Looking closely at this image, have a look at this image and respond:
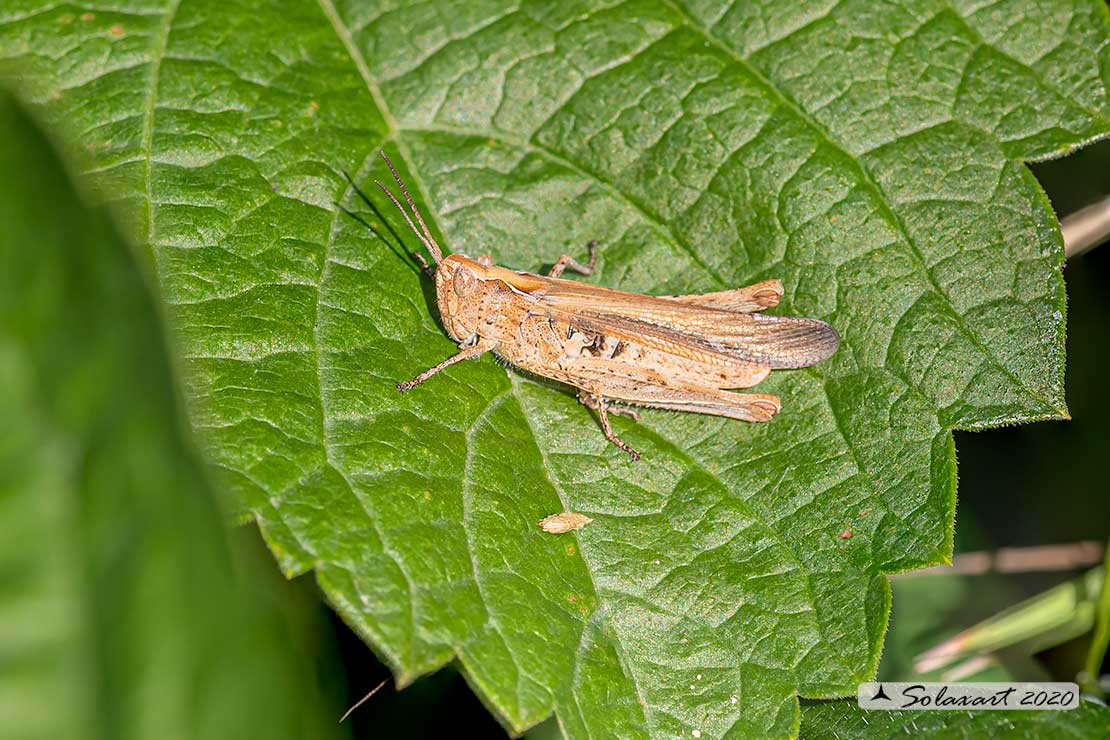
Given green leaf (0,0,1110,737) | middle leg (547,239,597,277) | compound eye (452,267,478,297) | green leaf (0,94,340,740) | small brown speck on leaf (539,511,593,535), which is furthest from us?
middle leg (547,239,597,277)

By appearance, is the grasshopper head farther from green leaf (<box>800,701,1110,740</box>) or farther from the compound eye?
green leaf (<box>800,701,1110,740</box>)

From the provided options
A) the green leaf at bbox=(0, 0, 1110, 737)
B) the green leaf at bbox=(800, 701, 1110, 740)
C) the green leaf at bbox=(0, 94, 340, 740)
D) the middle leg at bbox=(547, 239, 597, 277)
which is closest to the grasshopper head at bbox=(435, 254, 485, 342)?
the green leaf at bbox=(0, 0, 1110, 737)

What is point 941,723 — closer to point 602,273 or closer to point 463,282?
point 602,273

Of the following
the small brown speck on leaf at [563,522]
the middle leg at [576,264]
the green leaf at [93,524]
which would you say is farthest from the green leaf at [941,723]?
the green leaf at [93,524]

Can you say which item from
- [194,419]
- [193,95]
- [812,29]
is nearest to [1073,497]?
[812,29]

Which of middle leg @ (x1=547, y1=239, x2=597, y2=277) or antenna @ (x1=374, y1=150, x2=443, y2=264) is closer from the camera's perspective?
antenna @ (x1=374, y1=150, x2=443, y2=264)

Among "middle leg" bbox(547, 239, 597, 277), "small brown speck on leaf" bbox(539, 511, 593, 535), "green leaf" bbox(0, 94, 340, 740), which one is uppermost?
"middle leg" bbox(547, 239, 597, 277)

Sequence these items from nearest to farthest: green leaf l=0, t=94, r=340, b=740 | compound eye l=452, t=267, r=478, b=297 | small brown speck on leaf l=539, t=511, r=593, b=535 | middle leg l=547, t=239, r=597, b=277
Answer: green leaf l=0, t=94, r=340, b=740
small brown speck on leaf l=539, t=511, r=593, b=535
compound eye l=452, t=267, r=478, b=297
middle leg l=547, t=239, r=597, b=277
